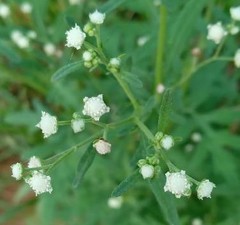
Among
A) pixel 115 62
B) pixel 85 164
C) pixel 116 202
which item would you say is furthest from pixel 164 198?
pixel 116 202

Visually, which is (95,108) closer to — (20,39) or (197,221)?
(20,39)

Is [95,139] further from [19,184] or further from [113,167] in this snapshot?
[19,184]

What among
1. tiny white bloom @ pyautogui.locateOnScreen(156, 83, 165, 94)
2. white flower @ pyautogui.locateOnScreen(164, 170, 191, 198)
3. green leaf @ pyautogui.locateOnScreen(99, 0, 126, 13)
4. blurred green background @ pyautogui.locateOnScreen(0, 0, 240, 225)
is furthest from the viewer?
blurred green background @ pyautogui.locateOnScreen(0, 0, 240, 225)

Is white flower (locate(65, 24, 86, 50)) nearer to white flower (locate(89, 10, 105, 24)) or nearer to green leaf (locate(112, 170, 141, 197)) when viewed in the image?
white flower (locate(89, 10, 105, 24))

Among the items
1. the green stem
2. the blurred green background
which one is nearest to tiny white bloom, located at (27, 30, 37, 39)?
the blurred green background

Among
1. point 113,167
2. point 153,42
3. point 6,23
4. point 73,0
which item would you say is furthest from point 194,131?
point 6,23

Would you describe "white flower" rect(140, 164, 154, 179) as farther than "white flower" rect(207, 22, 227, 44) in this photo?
No
